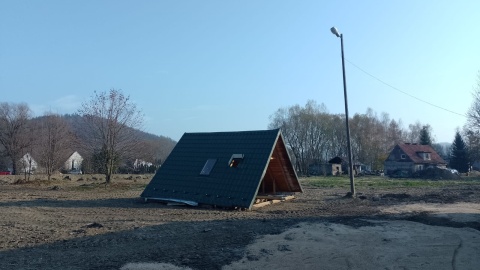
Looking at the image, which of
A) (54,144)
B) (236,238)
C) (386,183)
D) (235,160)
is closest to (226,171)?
(235,160)

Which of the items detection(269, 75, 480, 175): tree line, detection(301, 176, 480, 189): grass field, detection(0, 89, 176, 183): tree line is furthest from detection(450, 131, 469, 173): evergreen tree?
detection(0, 89, 176, 183): tree line

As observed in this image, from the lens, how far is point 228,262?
8391 mm

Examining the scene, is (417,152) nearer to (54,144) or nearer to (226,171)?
(54,144)

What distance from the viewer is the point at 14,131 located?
202 feet

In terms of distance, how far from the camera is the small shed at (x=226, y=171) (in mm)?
17891

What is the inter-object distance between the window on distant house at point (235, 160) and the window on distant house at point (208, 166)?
3.06ft

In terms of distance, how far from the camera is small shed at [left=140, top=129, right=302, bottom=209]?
704 inches

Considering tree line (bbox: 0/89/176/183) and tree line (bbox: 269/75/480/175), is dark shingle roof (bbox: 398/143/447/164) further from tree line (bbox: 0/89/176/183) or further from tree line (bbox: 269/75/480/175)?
tree line (bbox: 0/89/176/183)

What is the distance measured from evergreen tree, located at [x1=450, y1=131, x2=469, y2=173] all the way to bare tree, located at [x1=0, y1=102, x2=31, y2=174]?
225 feet

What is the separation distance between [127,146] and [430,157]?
60.2 m

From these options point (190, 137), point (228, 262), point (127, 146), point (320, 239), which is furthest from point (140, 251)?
point (127, 146)

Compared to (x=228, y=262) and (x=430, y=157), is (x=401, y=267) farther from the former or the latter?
(x=430, y=157)

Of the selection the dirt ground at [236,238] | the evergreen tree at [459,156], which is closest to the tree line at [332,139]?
the evergreen tree at [459,156]

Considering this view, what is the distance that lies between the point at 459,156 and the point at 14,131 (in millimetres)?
71467
